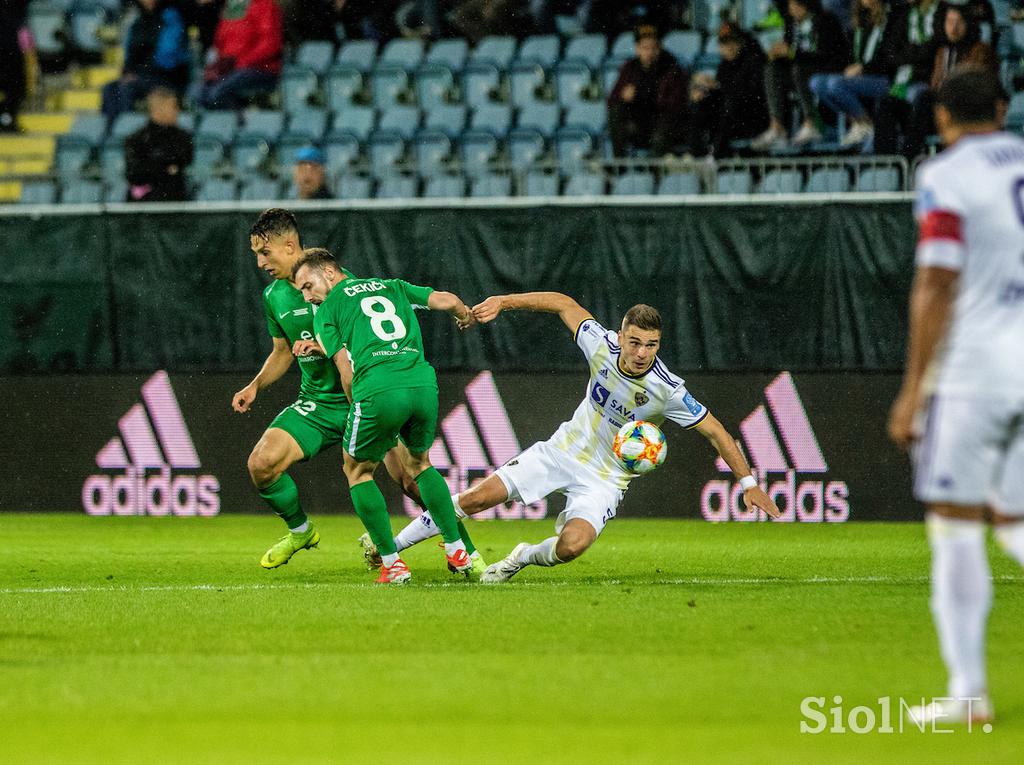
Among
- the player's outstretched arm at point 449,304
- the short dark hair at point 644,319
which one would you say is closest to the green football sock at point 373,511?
the player's outstretched arm at point 449,304

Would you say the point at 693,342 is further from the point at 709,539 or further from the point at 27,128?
the point at 27,128

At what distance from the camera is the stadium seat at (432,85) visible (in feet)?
61.4

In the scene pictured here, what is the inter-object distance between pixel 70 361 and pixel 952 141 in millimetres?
11362

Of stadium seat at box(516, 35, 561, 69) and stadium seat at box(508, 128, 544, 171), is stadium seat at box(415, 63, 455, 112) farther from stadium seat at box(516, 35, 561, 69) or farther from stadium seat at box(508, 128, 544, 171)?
stadium seat at box(508, 128, 544, 171)

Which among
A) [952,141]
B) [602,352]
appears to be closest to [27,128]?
[602,352]

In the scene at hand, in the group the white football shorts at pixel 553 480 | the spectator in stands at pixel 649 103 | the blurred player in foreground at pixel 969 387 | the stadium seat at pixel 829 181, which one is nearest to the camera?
the blurred player in foreground at pixel 969 387

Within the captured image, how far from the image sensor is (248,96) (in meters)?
20.0

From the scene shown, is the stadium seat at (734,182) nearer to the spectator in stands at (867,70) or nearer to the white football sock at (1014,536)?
the spectator in stands at (867,70)

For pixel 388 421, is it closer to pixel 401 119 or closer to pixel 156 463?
pixel 156 463

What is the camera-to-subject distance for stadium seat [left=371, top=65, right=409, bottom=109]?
1897 cm

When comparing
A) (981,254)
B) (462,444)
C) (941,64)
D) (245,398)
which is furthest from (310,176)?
(981,254)

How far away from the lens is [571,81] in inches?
719

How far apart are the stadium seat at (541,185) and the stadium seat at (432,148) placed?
1680mm

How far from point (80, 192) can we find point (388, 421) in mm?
9266
